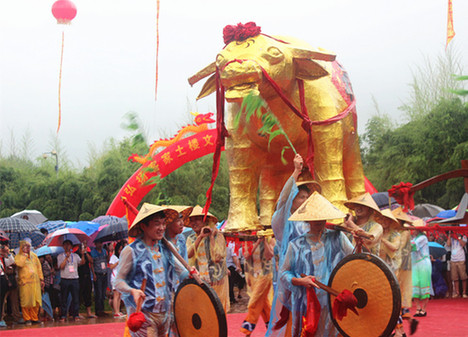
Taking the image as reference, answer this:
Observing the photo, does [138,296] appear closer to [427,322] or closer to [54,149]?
[427,322]

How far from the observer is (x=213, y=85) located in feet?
23.2

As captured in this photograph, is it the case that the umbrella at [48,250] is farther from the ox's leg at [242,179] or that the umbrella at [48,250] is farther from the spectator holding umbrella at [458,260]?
the spectator holding umbrella at [458,260]

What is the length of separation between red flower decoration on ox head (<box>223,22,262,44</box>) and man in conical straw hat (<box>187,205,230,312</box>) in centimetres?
220

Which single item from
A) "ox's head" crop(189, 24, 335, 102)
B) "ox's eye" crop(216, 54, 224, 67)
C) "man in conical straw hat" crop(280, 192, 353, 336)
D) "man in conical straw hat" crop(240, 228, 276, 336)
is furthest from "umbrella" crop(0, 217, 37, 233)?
"man in conical straw hat" crop(280, 192, 353, 336)

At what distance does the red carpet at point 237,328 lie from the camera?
26.8 feet

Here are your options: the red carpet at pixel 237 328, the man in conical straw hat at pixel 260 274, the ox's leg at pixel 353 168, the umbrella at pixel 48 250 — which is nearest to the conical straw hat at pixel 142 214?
the man in conical straw hat at pixel 260 274

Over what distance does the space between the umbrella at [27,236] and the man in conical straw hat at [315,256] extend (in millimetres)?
8136

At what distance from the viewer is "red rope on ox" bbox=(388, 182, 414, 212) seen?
7.05m

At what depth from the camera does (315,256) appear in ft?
15.9

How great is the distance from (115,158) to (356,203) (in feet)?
49.7

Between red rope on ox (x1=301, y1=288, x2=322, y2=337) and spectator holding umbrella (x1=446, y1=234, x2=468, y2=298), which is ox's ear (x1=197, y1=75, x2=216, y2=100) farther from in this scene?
spectator holding umbrella (x1=446, y1=234, x2=468, y2=298)

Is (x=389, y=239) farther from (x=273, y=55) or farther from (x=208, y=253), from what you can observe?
(x=273, y=55)

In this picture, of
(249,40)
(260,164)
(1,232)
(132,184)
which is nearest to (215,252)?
(260,164)

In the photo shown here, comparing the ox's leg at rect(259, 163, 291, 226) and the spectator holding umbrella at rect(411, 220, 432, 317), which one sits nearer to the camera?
the ox's leg at rect(259, 163, 291, 226)
